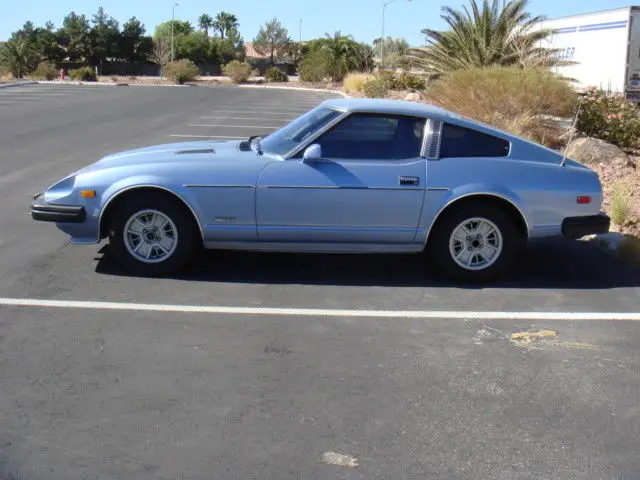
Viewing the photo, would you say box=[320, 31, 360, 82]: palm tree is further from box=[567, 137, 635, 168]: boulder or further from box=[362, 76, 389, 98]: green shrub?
box=[567, 137, 635, 168]: boulder

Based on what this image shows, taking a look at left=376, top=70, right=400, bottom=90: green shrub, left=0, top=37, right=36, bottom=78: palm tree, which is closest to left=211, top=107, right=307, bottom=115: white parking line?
left=376, top=70, right=400, bottom=90: green shrub

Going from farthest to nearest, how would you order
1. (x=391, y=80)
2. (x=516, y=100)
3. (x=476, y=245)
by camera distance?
(x=391, y=80)
(x=516, y=100)
(x=476, y=245)

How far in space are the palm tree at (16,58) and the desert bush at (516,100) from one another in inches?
2343

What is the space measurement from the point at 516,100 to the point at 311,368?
10.8 m

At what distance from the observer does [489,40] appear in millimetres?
22141

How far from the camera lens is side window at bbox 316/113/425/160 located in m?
6.74

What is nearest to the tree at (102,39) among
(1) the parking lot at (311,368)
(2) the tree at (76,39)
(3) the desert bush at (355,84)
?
(2) the tree at (76,39)

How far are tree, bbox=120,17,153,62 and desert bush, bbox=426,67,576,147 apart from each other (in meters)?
82.7

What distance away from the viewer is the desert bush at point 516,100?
14.4m

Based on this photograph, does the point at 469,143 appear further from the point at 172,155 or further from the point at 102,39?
the point at 102,39

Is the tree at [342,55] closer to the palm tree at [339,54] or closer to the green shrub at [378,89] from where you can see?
the palm tree at [339,54]

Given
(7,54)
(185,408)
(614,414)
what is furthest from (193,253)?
(7,54)

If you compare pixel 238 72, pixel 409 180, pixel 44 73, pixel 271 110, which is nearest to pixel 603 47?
pixel 271 110

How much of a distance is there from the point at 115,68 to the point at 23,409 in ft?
302
